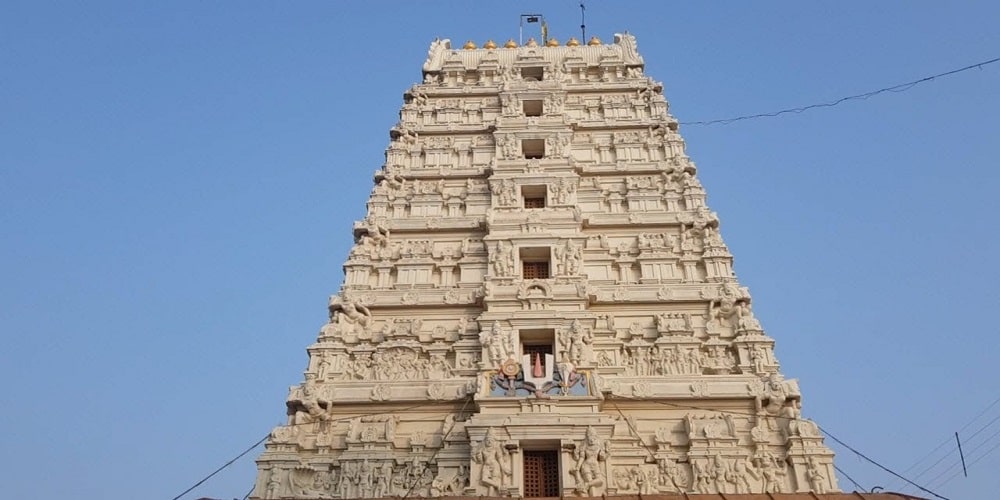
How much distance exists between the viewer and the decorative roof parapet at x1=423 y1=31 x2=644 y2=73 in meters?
30.5

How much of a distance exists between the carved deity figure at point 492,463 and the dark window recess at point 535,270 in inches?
225

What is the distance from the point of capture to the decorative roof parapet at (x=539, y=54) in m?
30.5

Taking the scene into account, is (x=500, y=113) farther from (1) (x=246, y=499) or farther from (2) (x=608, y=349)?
(1) (x=246, y=499)

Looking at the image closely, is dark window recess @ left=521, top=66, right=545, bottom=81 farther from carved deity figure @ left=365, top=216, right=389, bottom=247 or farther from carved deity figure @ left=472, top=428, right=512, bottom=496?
carved deity figure @ left=472, top=428, right=512, bottom=496

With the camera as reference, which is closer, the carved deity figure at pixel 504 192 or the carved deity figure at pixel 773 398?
the carved deity figure at pixel 773 398

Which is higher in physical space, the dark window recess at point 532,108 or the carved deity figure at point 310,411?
the dark window recess at point 532,108

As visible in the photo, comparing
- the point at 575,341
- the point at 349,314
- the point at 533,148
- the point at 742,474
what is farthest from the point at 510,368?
the point at 533,148

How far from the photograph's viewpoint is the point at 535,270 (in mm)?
22328

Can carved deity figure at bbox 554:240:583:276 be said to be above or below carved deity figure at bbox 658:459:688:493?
above

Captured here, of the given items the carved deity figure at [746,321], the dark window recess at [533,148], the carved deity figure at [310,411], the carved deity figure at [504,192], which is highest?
the dark window recess at [533,148]

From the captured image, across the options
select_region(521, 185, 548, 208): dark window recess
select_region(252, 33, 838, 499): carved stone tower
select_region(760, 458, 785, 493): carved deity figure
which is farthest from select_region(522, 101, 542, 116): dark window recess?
select_region(760, 458, 785, 493): carved deity figure

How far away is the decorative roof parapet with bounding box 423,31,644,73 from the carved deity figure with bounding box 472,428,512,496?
1681cm

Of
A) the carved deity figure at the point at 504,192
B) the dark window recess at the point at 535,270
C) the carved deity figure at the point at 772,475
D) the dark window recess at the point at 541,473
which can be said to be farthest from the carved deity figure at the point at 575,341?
the carved deity figure at the point at 504,192

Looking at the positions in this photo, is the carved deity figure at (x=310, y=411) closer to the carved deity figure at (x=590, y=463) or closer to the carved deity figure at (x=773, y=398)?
the carved deity figure at (x=590, y=463)
